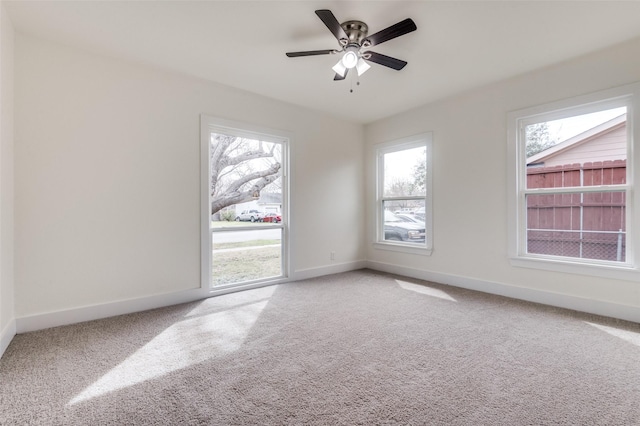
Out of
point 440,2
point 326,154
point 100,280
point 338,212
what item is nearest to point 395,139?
point 326,154

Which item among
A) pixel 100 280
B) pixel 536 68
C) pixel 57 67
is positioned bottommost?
pixel 100 280

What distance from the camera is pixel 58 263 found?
260 centimetres

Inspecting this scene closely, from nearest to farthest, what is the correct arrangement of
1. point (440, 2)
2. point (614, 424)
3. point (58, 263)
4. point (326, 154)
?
point (614, 424)
point (440, 2)
point (58, 263)
point (326, 154)

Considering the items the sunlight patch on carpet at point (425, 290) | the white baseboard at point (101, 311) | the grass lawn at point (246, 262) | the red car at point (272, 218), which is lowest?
the sunlight patch on carpet at point (425, 290)

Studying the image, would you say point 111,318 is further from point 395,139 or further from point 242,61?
point 395,139

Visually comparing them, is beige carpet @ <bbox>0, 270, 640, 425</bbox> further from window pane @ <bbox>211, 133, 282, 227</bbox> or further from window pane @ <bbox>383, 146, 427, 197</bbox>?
window pane @ <bbox>383, 146, 427, 197</bbox>

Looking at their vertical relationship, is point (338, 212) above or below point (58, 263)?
above

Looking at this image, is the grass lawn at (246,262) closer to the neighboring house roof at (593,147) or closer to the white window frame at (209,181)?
the white window frame at (209,181)

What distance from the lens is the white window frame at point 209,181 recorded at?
3.38 metres

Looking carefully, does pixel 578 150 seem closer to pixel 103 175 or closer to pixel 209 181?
pixel 209 181

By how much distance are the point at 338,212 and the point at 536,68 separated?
10.00 ft

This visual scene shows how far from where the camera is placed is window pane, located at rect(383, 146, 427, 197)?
438 cm

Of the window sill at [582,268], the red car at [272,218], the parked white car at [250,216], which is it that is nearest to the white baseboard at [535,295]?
the window sill at [582,268]

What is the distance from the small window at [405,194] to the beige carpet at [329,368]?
1581 millimetres
